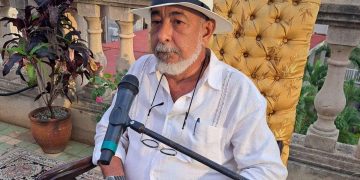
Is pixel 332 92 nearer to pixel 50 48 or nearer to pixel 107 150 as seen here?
pixel 107 150

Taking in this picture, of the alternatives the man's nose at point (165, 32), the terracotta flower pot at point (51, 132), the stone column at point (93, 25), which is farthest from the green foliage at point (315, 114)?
the man's nose at point (165, 32)

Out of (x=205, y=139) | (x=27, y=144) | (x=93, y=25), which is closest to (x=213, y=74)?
(x=205, y=139)

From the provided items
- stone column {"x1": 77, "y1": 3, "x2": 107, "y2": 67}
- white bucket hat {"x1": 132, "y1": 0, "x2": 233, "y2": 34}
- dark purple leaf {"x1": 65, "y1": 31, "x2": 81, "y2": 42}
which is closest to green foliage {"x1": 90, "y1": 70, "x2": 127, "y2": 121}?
stone column {"x1": 77, "y1": 3, "x2": 107, "y2": 67}

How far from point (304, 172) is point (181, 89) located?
1270mm

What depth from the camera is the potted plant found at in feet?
8.86

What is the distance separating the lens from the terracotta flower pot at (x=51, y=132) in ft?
9.78

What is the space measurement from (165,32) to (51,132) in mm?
1964

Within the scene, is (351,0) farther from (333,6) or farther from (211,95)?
(211,95)

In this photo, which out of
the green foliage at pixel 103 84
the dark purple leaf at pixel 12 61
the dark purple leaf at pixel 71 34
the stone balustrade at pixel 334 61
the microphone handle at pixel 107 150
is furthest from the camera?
the green foliage at pixel 103 84

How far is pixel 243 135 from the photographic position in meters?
1.52

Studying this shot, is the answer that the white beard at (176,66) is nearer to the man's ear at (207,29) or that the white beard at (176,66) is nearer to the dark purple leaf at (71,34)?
the man's ear at (207,29)

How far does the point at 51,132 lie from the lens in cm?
301

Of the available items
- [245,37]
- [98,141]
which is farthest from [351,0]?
[98,141]

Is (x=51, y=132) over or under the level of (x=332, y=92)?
under
